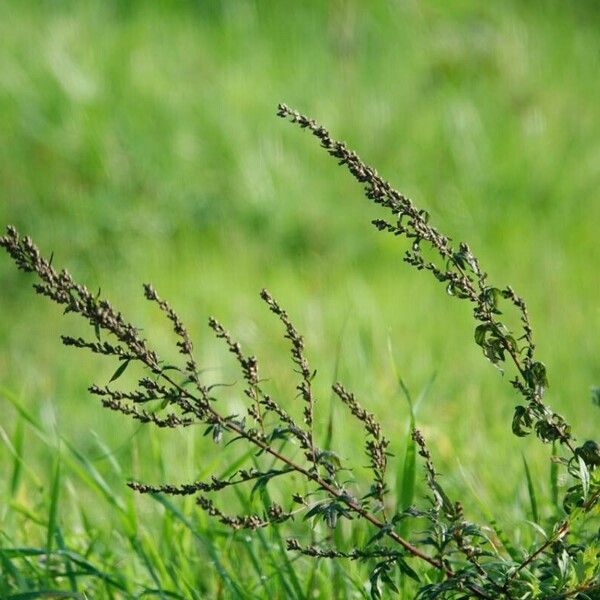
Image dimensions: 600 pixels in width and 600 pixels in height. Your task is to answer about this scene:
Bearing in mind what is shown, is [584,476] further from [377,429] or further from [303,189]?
[303,189]

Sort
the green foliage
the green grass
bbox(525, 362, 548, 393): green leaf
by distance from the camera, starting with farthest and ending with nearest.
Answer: the green grass < bbox(525, 362, 548, 393): green leaf < the green foliage

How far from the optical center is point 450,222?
6641mm

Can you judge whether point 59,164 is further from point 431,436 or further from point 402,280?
point 431,436

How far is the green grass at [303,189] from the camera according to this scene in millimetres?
5012

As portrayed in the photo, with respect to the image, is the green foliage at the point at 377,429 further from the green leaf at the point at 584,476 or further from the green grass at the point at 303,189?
the green grass at the point at 303,189

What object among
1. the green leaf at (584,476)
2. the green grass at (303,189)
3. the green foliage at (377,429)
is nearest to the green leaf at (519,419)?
the green foliage at (377,429)

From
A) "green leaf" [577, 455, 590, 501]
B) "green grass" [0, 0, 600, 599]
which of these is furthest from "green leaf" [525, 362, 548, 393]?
"green grass" [0, 0, 600, 599]

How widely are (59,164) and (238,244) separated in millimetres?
1048

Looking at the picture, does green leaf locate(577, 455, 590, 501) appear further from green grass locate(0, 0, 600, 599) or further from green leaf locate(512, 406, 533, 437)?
green grass locate(0, 0, 600, 599)

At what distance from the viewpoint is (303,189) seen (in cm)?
682

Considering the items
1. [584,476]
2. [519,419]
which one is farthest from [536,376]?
[584,476]

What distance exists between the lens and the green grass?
16.4 feet

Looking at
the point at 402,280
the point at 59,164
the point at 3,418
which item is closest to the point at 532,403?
the point at 3,418

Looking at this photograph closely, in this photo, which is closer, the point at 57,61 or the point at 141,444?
the point at 141,444
